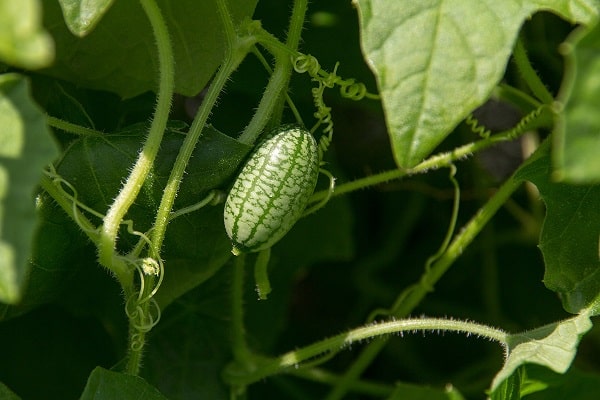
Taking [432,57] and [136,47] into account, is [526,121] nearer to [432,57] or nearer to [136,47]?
[432,57]

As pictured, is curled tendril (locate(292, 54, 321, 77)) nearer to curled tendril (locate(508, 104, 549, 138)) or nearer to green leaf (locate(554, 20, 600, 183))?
curled tendril (locate(508, 104, 549, 138))

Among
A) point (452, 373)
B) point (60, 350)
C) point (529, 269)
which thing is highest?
point (60, 350)

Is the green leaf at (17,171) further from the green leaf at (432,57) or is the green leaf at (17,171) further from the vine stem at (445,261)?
the vine stem at (445,261)

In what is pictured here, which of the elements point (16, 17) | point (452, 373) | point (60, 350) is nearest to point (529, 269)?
point (452, 373)

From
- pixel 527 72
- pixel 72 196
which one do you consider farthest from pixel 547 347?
pixel 72 196

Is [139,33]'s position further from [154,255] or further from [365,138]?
[365,138]

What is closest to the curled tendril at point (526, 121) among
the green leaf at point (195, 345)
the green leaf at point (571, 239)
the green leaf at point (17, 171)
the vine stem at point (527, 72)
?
the vine stem at point (527, 72)

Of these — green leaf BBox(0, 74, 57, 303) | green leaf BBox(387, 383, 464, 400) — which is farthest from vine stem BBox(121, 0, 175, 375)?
green leaf BBox(387, 383, 464, 400)
